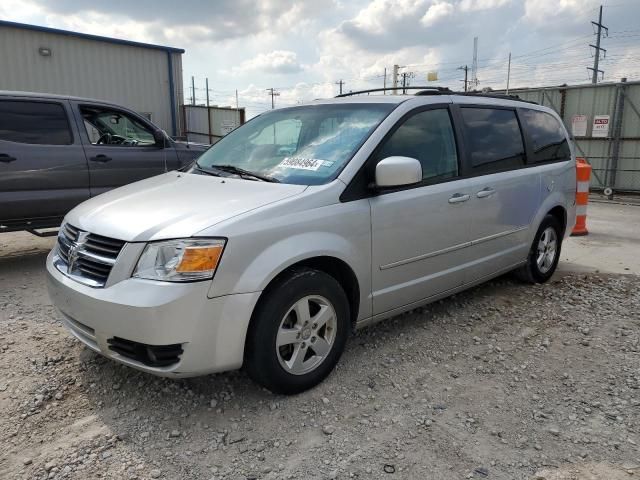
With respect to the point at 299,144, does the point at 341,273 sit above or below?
below

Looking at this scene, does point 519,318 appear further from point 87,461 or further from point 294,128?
point 87,461

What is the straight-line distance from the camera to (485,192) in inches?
163

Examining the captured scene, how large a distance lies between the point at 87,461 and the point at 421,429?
66.3 inches

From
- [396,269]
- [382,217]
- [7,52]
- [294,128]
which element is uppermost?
[7,52]

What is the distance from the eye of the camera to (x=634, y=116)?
11422 mm

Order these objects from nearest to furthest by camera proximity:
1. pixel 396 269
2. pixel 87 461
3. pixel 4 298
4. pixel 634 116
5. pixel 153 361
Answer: pixel 87 461 → pixel 153 361 → pixel 396 269 → pixel 4 298 → pixel 634 116

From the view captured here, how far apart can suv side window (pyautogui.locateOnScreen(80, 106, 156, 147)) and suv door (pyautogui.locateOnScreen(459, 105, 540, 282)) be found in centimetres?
419

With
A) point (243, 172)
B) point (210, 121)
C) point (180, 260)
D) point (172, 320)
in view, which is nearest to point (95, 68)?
point (210, 121)

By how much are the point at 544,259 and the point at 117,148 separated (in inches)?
196

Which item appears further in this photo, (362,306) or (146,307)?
(362,306)

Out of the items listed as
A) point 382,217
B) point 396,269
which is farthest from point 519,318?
point 382,217

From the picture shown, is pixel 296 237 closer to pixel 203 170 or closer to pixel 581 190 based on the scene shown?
pixel 203 170

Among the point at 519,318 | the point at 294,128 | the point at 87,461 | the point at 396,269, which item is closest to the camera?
the point at 87,461

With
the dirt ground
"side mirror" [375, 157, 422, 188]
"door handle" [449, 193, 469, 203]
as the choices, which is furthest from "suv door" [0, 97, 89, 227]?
"door handle" [449, 193, 469, 203]
